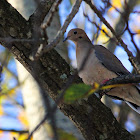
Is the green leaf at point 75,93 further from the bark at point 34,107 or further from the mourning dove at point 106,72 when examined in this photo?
the bark at point 34,107

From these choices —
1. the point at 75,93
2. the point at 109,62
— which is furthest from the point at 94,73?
the point at 75,93

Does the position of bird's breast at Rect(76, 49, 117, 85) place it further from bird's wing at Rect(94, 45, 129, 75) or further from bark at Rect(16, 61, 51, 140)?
bark at Rect(16, 61, 51, 140)

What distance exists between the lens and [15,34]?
2.48m

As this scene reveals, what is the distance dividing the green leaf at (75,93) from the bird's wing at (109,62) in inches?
66.7

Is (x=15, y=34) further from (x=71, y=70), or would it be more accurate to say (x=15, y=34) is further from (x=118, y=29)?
(x=118, y=29)

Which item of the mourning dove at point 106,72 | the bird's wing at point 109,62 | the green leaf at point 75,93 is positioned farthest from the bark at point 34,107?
the green leaf at point 75,93

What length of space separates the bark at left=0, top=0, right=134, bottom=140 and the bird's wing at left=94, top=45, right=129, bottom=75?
73 cm

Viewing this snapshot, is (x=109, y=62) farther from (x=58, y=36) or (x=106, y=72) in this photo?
(x=58, y=36)

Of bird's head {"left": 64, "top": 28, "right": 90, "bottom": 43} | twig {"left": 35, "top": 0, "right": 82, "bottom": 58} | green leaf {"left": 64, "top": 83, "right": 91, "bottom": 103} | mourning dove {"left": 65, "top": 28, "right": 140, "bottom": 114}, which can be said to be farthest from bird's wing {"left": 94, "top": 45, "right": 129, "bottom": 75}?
green leaf {"left": 64, "top": 83, "right": 91, "bottom": 103}

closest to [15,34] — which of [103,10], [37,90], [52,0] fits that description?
[52,0]

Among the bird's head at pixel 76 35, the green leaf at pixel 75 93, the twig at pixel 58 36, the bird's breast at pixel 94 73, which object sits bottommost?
the green leaf at pixel 75 93

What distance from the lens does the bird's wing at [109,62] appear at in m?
3.27

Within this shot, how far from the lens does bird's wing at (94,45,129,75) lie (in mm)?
3270

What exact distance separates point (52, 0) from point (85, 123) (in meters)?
1.08
